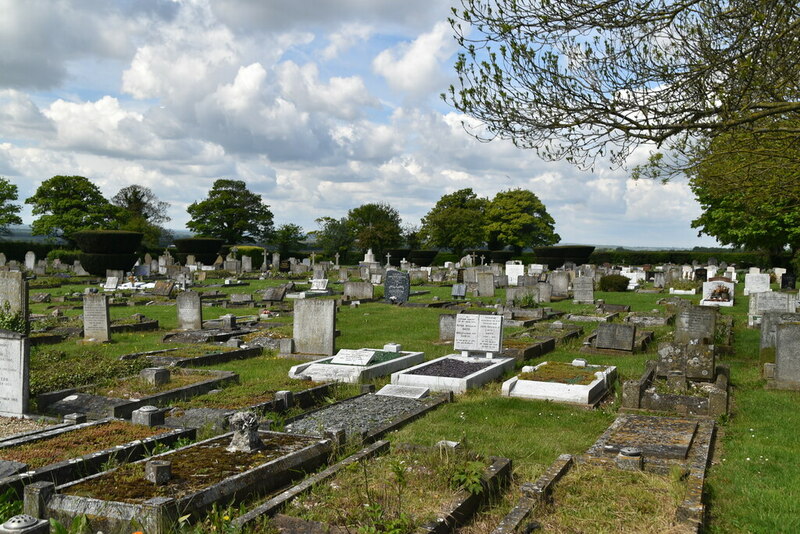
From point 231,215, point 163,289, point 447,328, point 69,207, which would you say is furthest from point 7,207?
point 447,328

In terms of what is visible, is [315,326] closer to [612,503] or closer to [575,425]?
[575,425]

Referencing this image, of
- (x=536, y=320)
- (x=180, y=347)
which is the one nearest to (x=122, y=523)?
(x=180, y=347)

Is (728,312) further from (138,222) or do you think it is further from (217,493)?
(138,222)

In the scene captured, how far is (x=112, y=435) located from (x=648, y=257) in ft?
201

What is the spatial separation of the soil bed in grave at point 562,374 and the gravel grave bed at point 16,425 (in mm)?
7091

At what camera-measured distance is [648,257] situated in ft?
206

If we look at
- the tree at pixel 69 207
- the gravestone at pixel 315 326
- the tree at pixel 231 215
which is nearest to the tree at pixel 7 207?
the tree at pixel 69 207

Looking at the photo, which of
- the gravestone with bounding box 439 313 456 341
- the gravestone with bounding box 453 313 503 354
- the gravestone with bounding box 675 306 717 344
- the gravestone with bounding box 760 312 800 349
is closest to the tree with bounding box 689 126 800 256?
the gravestone with bounding box 760 312 800 349

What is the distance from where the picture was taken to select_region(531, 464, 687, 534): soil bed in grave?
528cm

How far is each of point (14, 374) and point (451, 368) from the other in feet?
22.5

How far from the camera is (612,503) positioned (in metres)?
5.71

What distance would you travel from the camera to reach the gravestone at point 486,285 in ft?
98.0

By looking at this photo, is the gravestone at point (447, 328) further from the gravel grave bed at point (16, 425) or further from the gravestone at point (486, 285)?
the gravestone at point (486, 285)

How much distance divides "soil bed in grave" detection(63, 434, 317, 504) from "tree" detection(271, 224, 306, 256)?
220 feet
